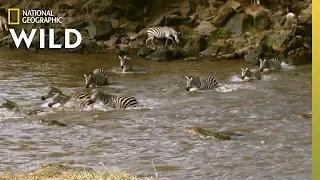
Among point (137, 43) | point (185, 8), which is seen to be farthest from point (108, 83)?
point (185, 8)

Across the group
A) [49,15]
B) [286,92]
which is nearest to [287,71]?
[286,92]

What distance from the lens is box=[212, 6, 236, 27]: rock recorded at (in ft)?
71.4

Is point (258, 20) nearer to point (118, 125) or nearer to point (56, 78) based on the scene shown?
point (56, 78)

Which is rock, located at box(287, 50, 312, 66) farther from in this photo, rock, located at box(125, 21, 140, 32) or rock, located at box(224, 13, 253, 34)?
rock, located at box(125, 21, 140, 32)

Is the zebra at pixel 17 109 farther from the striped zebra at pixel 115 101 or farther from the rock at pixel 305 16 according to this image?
the rock at pixel 305 16

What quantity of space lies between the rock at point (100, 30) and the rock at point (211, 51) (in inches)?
158

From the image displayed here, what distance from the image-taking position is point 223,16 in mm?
21781

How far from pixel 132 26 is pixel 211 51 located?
4.18 meters

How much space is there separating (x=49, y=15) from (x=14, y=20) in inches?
58.1

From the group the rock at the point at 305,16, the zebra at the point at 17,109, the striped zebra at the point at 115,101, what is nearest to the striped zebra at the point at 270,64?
the rock at the point at 305,16

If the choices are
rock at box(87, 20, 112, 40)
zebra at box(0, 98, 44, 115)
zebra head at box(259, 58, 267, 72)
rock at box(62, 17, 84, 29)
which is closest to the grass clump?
zebra at box(0, 98, 44, 115)

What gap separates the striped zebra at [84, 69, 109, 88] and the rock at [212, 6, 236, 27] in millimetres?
7818

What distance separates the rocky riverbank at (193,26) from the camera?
1958cm

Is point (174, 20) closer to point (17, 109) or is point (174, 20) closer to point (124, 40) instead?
point (124, 40)
